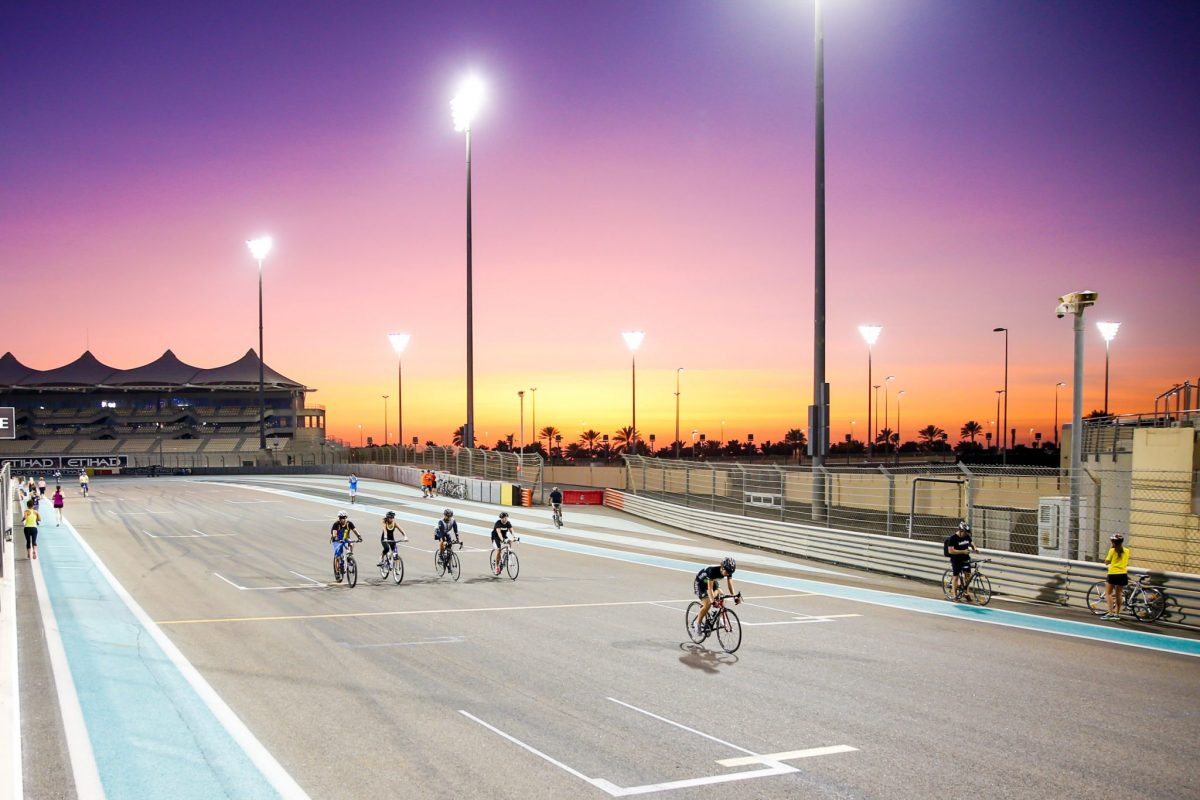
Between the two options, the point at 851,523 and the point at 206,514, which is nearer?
the point at 851,523

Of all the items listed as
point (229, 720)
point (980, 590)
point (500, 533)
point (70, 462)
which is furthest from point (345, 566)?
point (70, 462)

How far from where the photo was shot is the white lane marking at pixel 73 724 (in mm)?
8141

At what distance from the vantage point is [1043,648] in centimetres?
1399

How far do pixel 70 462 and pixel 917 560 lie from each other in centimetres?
9385

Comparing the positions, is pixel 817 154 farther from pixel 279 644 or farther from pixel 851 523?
pixel 279 644

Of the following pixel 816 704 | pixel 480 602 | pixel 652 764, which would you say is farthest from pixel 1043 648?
pixel 480 602

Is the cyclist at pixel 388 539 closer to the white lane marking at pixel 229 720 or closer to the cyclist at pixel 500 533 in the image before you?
the cyclist at pixel 500 533

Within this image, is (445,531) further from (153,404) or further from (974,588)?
(153,404)

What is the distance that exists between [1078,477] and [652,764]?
13486 millimetres

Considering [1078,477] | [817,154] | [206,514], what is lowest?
[206,514]

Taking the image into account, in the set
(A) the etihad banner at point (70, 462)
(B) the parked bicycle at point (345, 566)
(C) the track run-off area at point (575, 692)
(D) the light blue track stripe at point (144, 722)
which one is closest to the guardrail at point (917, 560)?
(C) the track run-off area at point (575, 692)

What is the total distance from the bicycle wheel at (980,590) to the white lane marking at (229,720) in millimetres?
13867

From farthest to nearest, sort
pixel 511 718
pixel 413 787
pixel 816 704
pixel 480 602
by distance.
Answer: pixel 480 602 → pixel 816 704 → pixel 511 718 → pixel 413 787

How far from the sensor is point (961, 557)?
18453 millimetres
